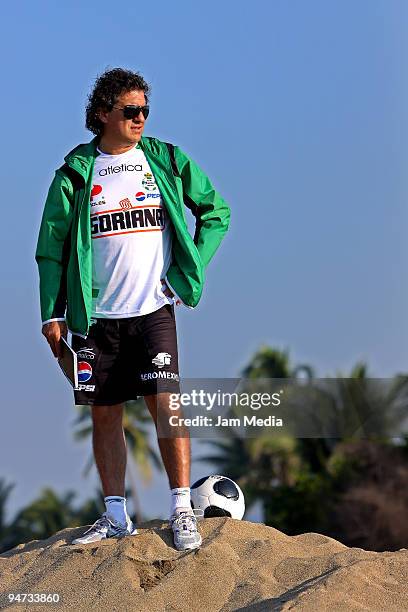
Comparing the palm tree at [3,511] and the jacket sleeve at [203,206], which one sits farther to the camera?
the palm tree at [3,511]

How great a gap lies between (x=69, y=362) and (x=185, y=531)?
1158 mm

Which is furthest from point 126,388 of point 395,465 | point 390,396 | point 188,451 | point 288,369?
point 288,369

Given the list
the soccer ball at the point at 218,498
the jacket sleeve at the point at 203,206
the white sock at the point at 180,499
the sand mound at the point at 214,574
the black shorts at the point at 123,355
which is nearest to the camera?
the sand mound at the point at 214,574

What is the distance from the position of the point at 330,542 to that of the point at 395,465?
35.2 meters

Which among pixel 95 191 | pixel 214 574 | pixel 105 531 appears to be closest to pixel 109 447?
pixel 105 531

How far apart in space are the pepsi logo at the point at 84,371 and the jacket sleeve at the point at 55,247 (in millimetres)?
318

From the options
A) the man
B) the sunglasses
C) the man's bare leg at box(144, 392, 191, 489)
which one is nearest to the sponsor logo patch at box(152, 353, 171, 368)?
the man

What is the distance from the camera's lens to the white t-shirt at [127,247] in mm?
7125

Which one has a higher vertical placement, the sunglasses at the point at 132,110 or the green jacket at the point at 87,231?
the sunglasses at the point at 132,110

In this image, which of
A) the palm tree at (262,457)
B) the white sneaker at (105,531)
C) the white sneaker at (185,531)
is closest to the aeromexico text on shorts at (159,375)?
the white sneaker at (185,531)

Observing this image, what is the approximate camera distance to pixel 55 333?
725 cm

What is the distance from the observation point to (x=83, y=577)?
6.69 m

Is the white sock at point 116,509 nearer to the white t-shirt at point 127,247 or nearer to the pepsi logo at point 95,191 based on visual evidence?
the white t-shirt at point 127,247

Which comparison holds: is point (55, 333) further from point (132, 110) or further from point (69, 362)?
point (132, 110)
